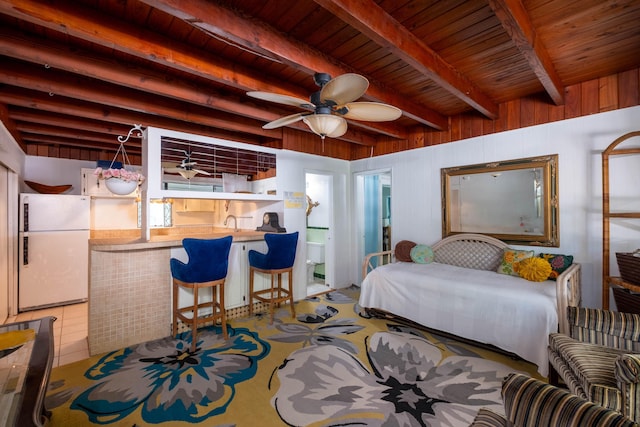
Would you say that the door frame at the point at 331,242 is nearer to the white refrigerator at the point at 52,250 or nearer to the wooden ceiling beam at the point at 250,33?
the wooden ceiling beam at the point at 250,33

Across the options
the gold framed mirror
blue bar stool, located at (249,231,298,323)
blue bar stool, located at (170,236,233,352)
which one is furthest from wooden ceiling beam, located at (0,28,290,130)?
the gold framed mirror

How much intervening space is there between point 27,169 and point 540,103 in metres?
7.23

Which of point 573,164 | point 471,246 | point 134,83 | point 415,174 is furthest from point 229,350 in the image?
point 573,164

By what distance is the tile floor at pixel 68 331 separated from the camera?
268cm

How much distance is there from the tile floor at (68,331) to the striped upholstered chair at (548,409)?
338 cm

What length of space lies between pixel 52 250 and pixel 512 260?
603 cm

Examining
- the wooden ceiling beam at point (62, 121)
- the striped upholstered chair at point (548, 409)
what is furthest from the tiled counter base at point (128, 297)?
the striped upholstered chair at point (548, 409)

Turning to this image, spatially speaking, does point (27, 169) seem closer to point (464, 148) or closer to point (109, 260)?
point (109, 260)

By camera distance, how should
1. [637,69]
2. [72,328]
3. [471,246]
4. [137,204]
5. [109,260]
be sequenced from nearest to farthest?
1. [637,69]
2. [109,260]
3. [72,328]
4. [471,246]
5. [137,204]

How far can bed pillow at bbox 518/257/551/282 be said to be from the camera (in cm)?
272

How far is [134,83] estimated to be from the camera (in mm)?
2342

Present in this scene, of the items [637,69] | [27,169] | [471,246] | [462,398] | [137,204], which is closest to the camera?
[462,398]

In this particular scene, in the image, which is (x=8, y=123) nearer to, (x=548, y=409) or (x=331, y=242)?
(x=331, y=242)

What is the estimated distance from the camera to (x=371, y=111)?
2176mm
